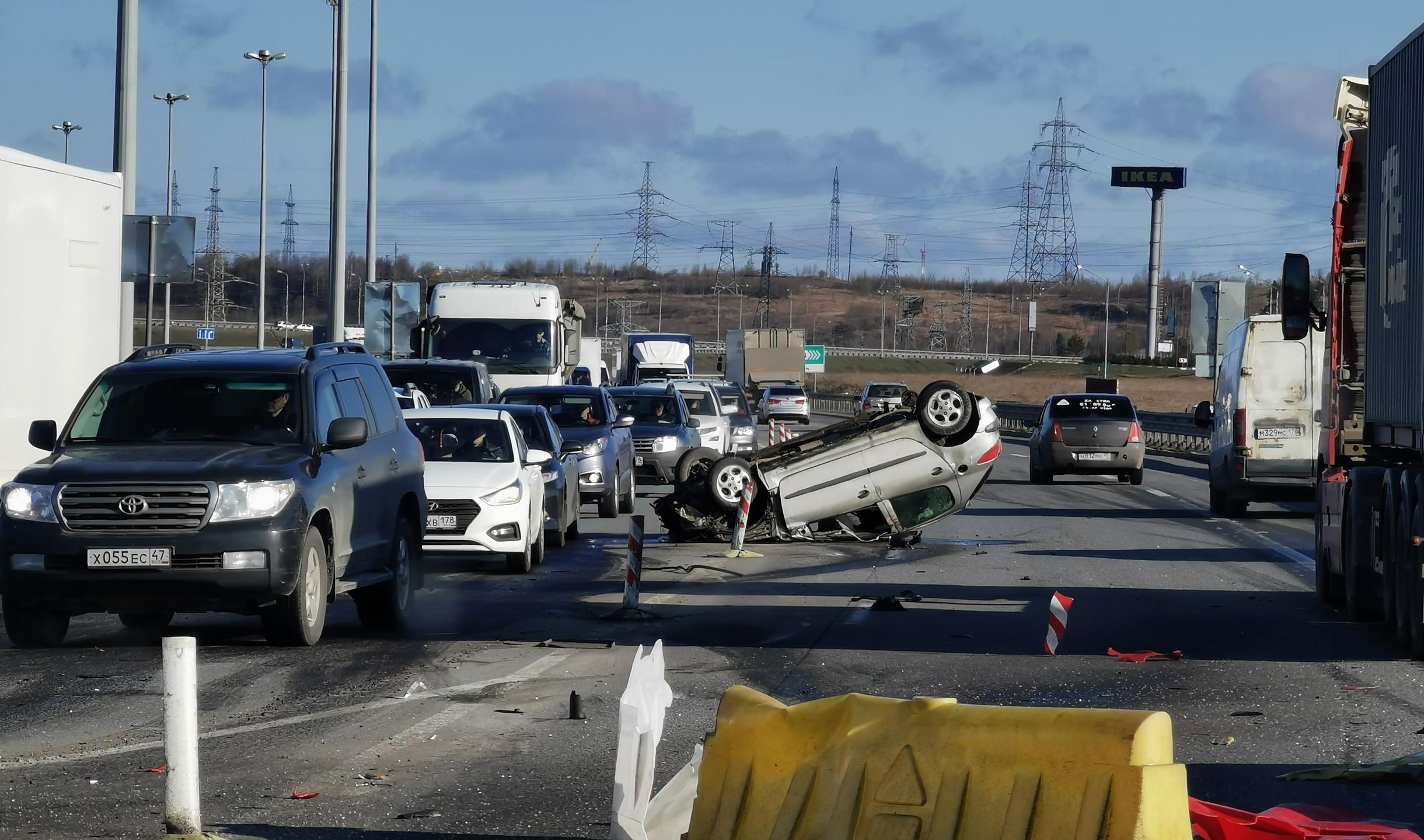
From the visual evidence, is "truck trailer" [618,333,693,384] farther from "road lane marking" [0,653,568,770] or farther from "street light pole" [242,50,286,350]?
"road lane marking" [0,653,568,770]

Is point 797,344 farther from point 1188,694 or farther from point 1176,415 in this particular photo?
point 1188,694

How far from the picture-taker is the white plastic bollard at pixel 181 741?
6055 mm

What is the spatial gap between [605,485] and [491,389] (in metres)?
4.02

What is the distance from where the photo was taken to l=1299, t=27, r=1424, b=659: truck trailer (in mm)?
11062

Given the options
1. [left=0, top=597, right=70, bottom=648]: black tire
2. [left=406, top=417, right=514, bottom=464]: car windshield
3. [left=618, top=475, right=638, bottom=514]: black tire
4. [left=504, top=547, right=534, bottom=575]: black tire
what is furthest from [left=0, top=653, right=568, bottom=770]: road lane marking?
[left=618, top=475, right=638, bottom=514]: black tire

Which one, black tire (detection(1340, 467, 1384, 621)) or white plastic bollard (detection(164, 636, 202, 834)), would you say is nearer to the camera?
white plastic bollard (detection(164, 636, 202, 834))

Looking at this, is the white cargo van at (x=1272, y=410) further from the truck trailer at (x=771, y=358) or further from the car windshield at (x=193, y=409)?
the truck trailer at (x=771, y=358)

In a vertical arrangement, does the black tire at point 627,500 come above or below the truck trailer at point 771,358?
below

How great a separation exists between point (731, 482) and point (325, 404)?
7777 mm

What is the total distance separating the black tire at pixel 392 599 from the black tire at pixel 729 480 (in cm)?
661

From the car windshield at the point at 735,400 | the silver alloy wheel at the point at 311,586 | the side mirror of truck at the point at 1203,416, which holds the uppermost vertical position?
the side mirror of truck at the point at 1203,416

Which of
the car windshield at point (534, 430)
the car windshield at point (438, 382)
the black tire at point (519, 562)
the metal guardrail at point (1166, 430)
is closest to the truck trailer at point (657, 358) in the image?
the metal guardrail at point (1166, 430)

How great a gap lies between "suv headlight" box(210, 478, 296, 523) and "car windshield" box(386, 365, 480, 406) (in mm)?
15305

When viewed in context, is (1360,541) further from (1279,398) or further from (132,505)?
(1279,398)
